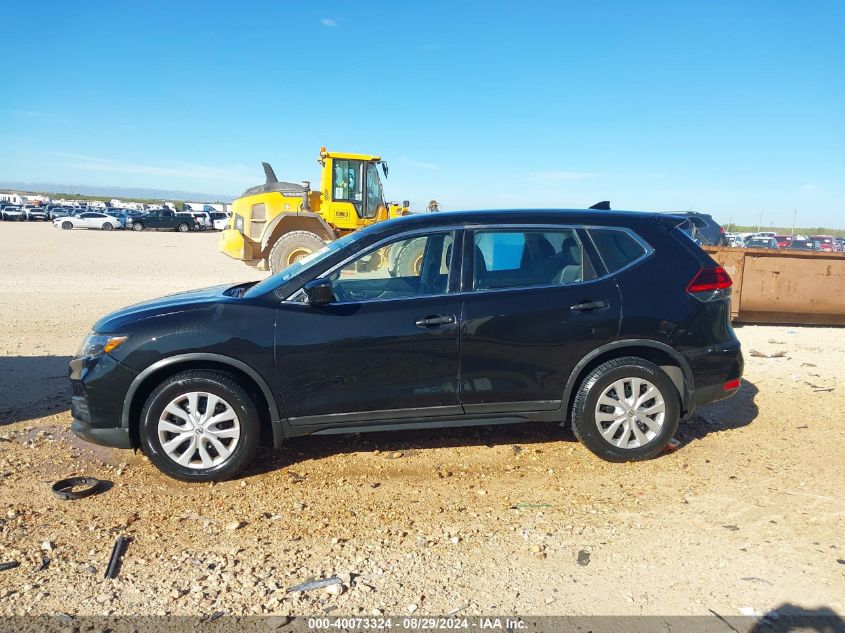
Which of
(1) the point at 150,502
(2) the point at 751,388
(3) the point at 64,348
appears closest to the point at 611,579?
(1) the point at 150,502

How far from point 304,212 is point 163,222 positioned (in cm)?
4105

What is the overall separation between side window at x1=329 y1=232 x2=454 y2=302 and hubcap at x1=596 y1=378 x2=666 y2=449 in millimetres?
1443

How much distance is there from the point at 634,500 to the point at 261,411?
254 centimetres

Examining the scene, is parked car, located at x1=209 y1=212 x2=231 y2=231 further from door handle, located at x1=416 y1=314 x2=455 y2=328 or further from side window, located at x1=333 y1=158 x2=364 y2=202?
door handle, located at x1=416 y1=314 x2=455 y2=328

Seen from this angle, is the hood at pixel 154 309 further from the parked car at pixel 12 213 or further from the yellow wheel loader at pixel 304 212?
the parked car at pixel 12 213

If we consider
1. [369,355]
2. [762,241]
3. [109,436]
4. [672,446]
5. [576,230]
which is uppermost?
[762,241]

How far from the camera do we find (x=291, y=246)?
1466cm

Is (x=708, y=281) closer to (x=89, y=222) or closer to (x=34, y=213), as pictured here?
(x=89, y=222)

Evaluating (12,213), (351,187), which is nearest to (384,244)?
(351,187)

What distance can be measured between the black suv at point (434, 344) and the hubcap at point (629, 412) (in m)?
0.01

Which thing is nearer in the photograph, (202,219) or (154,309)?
(154,309)

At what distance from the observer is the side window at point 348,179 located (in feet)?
52.2

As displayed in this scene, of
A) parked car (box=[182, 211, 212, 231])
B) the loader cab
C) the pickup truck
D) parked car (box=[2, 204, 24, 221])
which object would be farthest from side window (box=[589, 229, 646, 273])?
parked car (box=[2, 204, 24, 221])

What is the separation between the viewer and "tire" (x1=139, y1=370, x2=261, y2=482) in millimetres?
4164
